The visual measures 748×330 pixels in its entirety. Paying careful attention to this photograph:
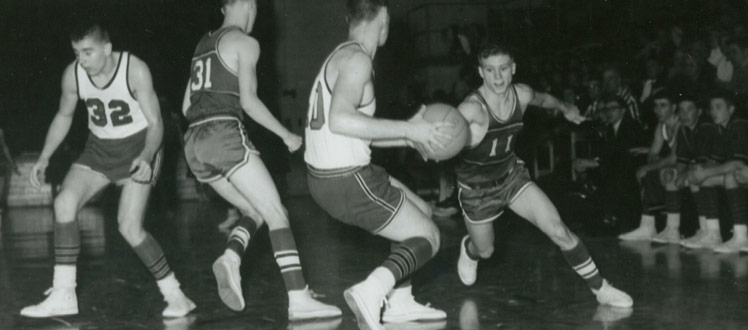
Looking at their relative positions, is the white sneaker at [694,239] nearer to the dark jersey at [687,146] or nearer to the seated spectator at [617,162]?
the dark jersey at [687,146]

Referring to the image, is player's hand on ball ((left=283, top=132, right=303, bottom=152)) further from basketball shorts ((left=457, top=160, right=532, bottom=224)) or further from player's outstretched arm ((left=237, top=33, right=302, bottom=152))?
basketball shorts ((left=457, top=160, right=532, bottom=224))

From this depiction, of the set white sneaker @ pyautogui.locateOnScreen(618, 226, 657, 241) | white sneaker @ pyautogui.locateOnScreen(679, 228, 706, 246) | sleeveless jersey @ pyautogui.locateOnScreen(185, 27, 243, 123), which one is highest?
sleeveless jersey @ pyautogui.locateOnScreen(185, 27, 243, 123)

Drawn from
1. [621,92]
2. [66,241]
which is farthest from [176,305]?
[621,92]

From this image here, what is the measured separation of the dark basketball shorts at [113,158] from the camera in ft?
16.8

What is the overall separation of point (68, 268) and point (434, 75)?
12551 millimetres

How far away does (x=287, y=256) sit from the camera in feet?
15.8

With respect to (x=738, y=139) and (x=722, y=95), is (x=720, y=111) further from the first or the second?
(x=738, y=139)

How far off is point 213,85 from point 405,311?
1.64 meters

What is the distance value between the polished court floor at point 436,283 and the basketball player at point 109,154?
9.9 inches

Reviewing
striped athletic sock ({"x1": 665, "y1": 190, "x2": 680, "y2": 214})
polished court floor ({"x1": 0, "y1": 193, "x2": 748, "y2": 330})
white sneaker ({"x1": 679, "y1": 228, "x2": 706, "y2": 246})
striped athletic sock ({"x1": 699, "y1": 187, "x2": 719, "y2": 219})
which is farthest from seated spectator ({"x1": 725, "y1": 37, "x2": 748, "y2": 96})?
polished court floor ({"x1": 0, "y1": 193, "x2": 748, "y2": 330})

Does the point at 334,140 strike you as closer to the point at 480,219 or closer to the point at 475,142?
the point at 475,142

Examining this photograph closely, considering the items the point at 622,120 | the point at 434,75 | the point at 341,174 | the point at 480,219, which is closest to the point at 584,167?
the point at 622,120

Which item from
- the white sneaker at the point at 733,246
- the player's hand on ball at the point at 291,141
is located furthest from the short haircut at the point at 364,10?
the white sneaker at the point at 733,246

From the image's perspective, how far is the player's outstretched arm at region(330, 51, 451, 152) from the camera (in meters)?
3.90
